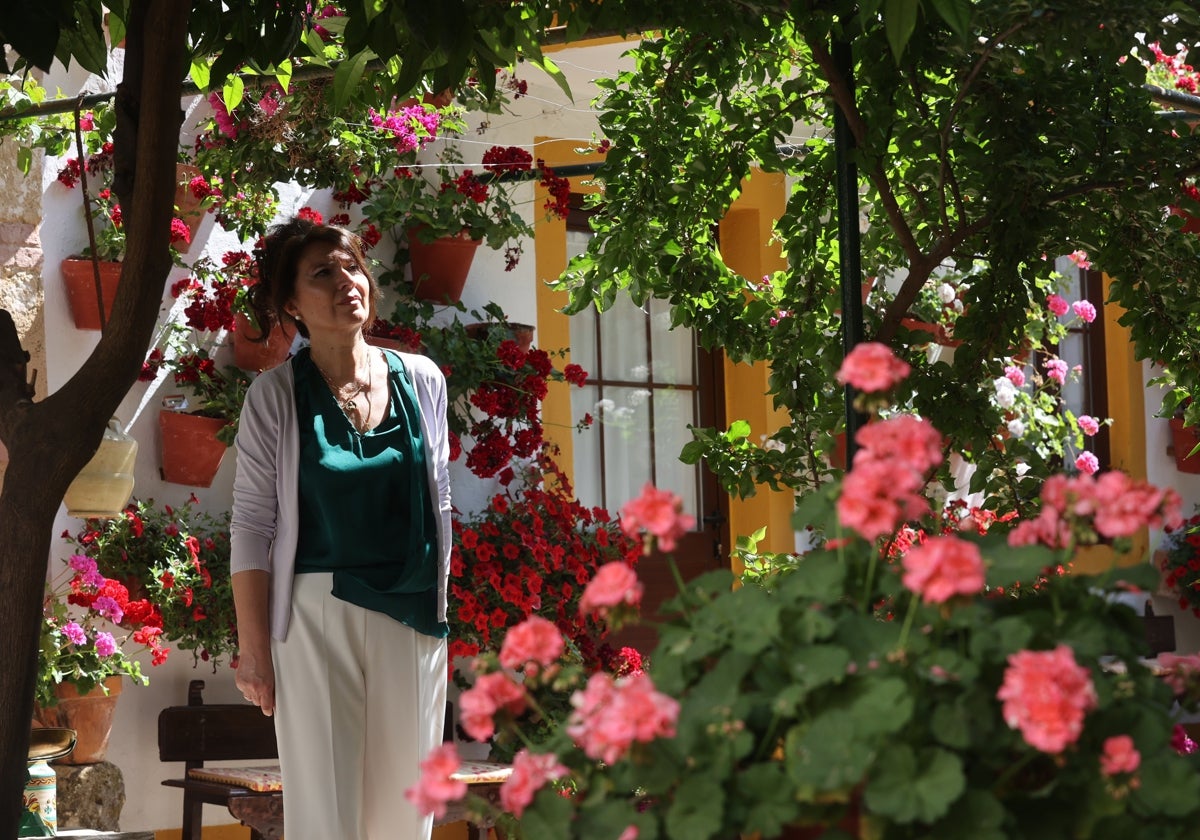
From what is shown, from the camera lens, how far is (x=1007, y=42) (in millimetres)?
2537

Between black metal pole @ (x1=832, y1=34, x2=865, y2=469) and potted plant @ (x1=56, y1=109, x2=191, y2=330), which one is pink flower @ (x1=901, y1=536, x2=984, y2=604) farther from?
potted plant @ (x1=56, y1=109, x2=191, y2=330)

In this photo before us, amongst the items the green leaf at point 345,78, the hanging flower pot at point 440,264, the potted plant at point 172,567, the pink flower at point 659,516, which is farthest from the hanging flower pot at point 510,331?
the pink flower at point 659,516

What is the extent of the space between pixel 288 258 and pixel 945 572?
2.35 meters

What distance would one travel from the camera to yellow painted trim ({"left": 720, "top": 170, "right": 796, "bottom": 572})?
21.2 feet

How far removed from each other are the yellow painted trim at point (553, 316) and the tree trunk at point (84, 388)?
3931mm

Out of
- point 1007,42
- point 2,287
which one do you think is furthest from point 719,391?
point 1007,42

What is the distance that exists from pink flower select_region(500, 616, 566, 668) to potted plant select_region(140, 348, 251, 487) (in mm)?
3662

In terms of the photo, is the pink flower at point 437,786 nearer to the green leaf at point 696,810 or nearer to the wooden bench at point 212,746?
the green leaf at point 696,810

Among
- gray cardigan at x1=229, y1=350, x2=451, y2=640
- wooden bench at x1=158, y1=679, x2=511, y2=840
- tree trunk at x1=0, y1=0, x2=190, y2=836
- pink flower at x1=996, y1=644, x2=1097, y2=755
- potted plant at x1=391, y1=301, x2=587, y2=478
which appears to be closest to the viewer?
pink flower at x1=996, y1=644, x2=1097, y2=755

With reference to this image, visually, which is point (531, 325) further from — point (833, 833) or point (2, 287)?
point (833, 833)

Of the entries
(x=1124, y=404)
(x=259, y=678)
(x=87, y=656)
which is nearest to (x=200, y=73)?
(x=259, y=678)

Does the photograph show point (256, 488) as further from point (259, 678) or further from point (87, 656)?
point (87, 656)

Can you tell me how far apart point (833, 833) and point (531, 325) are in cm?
479

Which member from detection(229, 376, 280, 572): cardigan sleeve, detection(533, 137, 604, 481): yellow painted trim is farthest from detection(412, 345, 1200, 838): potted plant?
detection(533, 137, 604, 481): yellow painted trim
